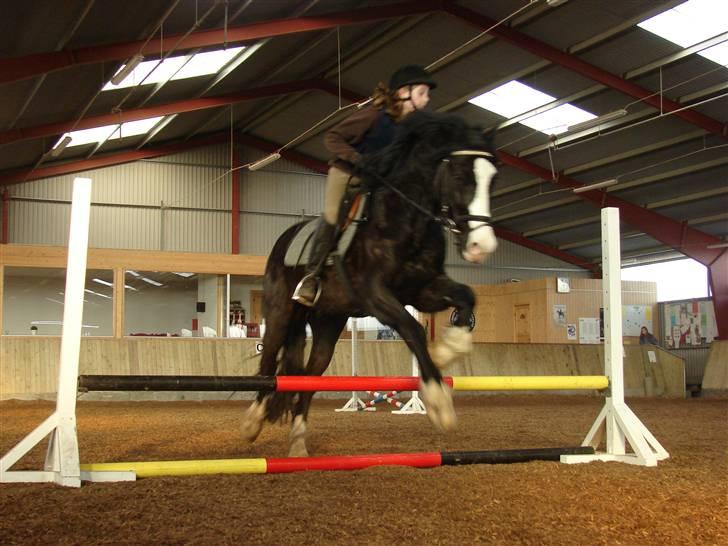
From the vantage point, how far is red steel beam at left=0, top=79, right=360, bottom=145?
1630cm

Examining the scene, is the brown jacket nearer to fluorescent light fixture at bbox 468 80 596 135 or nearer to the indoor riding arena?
the indoor riding arena

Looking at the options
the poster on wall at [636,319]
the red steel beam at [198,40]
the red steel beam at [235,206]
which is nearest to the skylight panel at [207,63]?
the red steel beam at [198,40]

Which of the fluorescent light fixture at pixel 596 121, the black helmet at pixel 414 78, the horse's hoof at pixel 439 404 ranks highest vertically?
the fluorescent light fixture at pixel 596 121

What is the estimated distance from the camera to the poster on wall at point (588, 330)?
72.2ft

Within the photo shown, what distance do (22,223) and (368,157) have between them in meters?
19.2

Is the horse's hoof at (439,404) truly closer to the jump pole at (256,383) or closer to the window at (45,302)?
the jump pole at (256,383)

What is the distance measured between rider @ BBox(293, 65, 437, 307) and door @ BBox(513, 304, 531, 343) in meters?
18.7

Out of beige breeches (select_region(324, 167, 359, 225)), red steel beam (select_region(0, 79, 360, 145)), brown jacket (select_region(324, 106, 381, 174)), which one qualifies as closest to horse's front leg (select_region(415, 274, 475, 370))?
beige breeches (select_region(324, 167, 359, 225))

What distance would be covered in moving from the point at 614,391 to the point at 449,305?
153 centimetres

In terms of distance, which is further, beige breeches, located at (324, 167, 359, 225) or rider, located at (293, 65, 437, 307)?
beige breeches, located at (324, 167, 359, 225)

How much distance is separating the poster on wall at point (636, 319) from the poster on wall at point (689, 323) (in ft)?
1.74

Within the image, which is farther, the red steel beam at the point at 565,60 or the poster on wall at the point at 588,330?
the poster on wall at the point at 588,330

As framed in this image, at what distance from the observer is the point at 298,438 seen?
4.94 meters

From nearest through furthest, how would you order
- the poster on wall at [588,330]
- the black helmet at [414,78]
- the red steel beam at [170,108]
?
the black helmet at [414,78] < the red steel beam at [170,108] < the poster on wall at [588,330]
